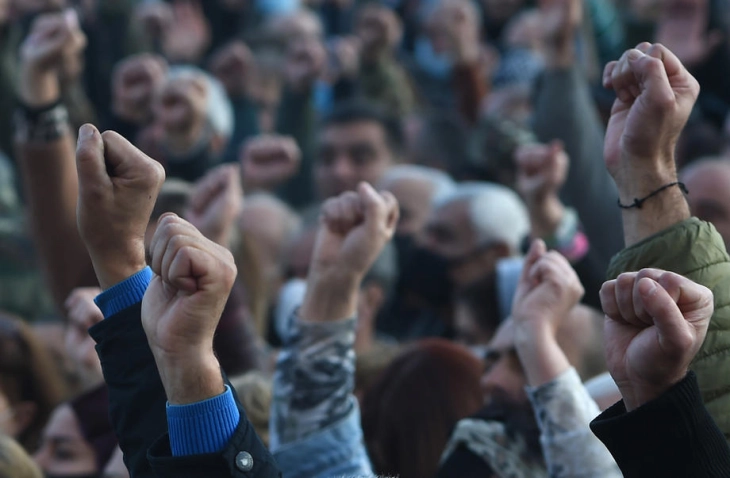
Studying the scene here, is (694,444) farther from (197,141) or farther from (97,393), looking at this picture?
(197,141)

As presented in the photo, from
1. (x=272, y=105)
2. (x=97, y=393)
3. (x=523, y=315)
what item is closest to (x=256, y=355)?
(x=97, y=393)

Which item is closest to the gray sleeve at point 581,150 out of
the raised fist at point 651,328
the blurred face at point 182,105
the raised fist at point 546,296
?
the blurred face at point 182,105

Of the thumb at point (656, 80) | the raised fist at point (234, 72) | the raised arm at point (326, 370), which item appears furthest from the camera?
the raised fist at point (234, 72)

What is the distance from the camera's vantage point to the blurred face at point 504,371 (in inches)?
115

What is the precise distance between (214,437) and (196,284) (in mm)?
227

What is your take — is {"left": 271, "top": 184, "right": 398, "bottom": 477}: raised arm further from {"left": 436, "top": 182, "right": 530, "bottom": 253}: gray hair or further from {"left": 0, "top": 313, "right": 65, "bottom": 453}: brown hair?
{"left": 436, "top": 182, "right": 530, "bottom": 253}: gray hair

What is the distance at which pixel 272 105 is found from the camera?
26.7 feet

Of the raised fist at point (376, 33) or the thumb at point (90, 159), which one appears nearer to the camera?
the thumb at point (90, 159)

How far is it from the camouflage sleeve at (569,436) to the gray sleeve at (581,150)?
5.81 feet

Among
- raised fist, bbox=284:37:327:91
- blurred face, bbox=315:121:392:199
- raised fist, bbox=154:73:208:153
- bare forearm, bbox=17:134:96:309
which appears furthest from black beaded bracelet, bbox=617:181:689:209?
raised fist, bbox=284:37:327:91

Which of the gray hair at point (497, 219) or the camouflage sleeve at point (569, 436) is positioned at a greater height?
the gray hair at point (497, 219)

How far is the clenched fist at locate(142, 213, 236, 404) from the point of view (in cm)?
167

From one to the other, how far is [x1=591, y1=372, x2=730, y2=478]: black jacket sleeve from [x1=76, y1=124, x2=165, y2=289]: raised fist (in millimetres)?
827

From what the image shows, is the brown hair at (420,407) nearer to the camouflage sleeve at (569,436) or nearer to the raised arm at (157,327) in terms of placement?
the camouflage sleeve at (569,436)
